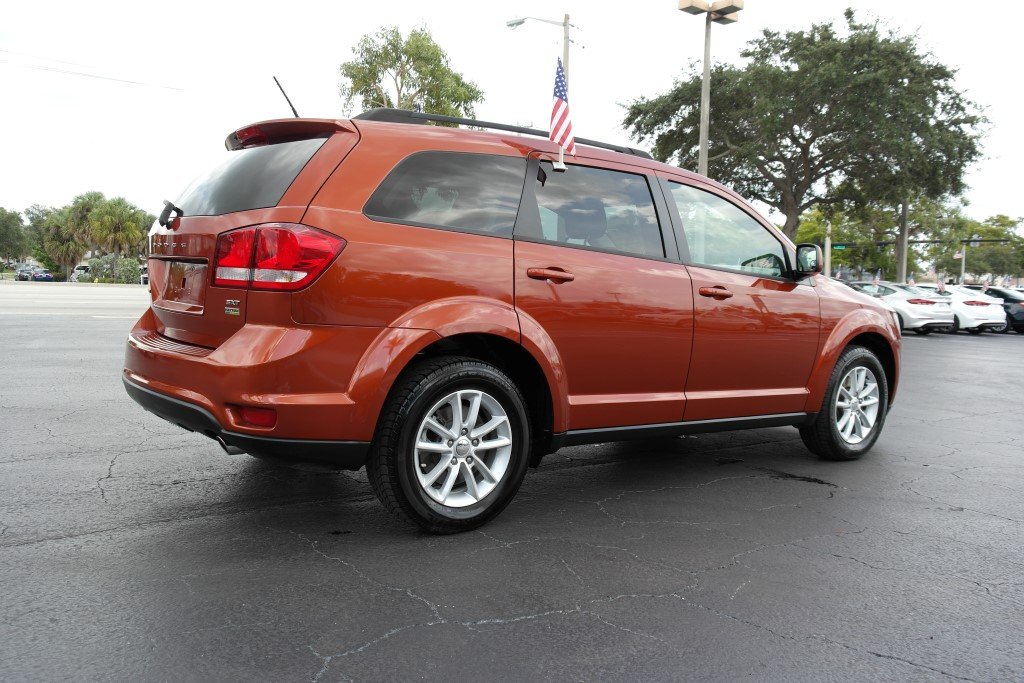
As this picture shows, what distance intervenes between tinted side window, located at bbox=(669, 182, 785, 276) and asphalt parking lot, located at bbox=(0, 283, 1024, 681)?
51.9 inches

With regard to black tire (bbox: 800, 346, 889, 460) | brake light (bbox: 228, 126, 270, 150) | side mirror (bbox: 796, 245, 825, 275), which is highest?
brake light (bbox: 228, 126, 270, 150)

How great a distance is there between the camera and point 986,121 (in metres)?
28.3

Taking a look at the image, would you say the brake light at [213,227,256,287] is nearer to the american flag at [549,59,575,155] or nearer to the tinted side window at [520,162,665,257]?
the tinted side window at [520,162,665,257]

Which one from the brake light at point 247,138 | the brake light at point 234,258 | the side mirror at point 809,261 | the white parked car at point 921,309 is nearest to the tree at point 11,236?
the white parked car at point 921,309

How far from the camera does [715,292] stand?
183 inches

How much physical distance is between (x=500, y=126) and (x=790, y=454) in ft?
10.5

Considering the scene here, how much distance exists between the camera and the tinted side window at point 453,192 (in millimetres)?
3621

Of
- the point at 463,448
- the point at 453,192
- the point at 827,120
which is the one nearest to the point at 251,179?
the point at 453,192

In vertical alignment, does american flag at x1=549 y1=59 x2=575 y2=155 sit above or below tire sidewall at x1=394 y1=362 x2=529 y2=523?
above

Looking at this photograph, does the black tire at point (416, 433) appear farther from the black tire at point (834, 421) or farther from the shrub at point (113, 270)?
the shrub at point (113, 270)

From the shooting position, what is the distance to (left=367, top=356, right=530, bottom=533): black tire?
3498mm

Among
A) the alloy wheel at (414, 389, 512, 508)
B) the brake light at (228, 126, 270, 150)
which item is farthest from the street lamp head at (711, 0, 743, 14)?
the alloy wheel at (414, 389, 512, 508)

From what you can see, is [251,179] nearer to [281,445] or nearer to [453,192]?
[453,192]

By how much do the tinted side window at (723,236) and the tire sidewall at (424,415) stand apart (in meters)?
1.55
